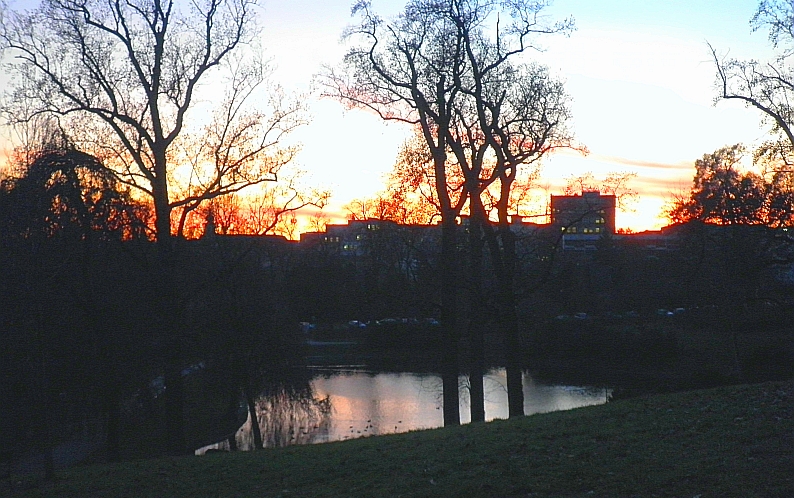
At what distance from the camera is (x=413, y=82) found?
60.5 feet

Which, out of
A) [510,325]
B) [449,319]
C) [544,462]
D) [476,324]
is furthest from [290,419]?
[544,462]

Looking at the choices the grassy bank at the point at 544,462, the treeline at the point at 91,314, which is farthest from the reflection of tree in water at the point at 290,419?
the grassy bank at the point at 544,462

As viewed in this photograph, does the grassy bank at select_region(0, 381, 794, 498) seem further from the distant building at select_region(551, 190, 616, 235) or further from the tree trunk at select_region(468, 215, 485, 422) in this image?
the tree trunk at select_region(468, 215, 485, 422)

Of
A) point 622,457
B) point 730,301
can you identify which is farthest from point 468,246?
point 730,301

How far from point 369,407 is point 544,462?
2170cm

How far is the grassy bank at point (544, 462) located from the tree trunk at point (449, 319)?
207 inches

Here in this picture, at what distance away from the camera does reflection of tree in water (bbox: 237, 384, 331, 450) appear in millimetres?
25359

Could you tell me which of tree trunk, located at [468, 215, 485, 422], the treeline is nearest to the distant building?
tree trunk, located at [468, 215, 485, 422]

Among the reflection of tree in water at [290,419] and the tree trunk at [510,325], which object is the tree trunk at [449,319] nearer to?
the tree trunk at [510,325]

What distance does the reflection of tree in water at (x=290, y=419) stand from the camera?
2536 cm

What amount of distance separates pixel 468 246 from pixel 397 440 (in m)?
9.26

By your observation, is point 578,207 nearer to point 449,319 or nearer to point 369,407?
point 449,319

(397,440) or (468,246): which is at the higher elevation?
(468,246)

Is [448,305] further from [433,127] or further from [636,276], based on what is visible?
[636,276]
